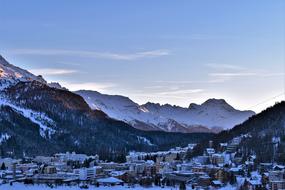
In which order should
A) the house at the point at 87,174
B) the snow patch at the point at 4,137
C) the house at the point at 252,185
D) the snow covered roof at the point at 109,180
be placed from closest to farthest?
the house at the point at 252,185 < the snow covered roof at the point at 109,180 < the house at the point at 87,174 < the snow patch at the point at 4,137

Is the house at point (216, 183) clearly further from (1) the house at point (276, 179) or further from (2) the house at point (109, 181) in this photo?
(2) the house at point (109, 181)

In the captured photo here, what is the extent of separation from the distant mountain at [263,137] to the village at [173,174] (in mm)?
1467

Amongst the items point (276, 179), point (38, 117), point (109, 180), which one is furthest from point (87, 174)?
point (38, 117)

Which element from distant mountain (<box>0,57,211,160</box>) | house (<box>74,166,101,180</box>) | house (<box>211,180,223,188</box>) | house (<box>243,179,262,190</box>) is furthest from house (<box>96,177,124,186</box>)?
distant mountain (<box>0,57,211,160</box>)

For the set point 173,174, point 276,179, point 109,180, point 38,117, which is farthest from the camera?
point 38,117

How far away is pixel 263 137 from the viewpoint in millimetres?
94938

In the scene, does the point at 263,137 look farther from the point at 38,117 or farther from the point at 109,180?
the point at 38,117

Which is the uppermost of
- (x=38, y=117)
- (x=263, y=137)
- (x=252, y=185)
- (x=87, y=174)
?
(x=38, y=117)

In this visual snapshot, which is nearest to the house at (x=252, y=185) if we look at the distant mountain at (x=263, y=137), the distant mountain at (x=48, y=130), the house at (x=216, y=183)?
the house at (x=216, y=183)

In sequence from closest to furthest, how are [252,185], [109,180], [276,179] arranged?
[252,185]
[276,179]
[109,180]

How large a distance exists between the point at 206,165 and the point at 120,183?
14165 millimetres

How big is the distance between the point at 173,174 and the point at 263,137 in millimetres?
15288

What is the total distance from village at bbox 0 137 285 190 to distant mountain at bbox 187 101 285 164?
4.81ft

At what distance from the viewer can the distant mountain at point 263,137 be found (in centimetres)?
8750
